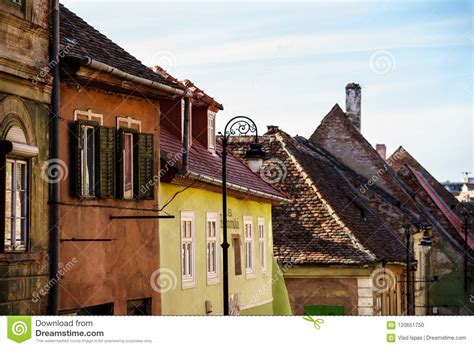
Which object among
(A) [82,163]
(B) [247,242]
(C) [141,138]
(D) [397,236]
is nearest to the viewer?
(A) [82,163]

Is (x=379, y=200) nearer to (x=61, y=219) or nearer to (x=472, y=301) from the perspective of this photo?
(x=472, y=301)

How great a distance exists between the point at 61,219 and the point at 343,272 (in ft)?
36.7

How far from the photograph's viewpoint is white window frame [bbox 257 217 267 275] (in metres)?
18.9

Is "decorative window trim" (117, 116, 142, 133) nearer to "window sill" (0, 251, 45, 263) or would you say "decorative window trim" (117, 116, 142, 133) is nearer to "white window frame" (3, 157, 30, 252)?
"white window frame" (3, 157, 30, 252)

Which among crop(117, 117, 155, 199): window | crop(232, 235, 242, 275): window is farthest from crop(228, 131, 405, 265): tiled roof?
crop(117, 117, 155, 199): window

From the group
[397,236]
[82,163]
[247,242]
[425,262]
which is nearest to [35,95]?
[82,163]

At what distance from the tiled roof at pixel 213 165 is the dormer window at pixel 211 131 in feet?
0.42

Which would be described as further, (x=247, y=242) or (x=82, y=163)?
(x=247, y=242)

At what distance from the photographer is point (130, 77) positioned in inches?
462

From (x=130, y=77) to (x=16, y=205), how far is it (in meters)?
2.00

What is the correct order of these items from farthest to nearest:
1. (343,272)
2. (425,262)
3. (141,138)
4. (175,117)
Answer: (425,262)
(343,272)
(175,117)
(141,138)

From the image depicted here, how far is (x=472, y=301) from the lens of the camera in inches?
1212
